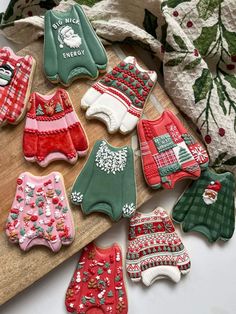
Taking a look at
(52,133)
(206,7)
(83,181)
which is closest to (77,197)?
(83,181)

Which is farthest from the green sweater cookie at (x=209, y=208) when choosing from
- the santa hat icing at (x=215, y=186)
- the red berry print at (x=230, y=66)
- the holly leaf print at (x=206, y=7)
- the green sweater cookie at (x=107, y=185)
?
the holly leaf print at (x=206, y=7)

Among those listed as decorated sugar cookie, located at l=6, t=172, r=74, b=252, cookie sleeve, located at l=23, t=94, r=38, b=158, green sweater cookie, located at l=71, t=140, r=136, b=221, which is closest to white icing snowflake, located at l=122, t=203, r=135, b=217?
green sweater cookie, located at l=71, t=140, r=136, b=221

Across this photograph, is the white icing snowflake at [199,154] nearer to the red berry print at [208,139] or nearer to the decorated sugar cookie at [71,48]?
the red berry print at [208,139]

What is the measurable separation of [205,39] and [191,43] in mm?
39

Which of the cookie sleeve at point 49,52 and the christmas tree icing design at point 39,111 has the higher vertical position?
the cookie sleeve at point 49,52

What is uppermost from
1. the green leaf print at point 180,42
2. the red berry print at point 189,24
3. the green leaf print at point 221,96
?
the red berry print at point 189,24

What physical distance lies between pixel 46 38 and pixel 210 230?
1.69ft

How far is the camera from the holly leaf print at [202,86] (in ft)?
2.97

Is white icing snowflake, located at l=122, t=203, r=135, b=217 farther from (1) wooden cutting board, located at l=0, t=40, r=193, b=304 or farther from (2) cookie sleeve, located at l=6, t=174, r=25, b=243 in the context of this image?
(2) cookie sleeve, located at l=6, t=174, r=25, b=243

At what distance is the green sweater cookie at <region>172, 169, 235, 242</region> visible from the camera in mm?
913

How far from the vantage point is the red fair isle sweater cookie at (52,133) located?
2.86ft

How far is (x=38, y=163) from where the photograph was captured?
88 cm

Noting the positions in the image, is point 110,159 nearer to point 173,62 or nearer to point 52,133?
point 52,133

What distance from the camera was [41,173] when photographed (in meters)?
0.88
